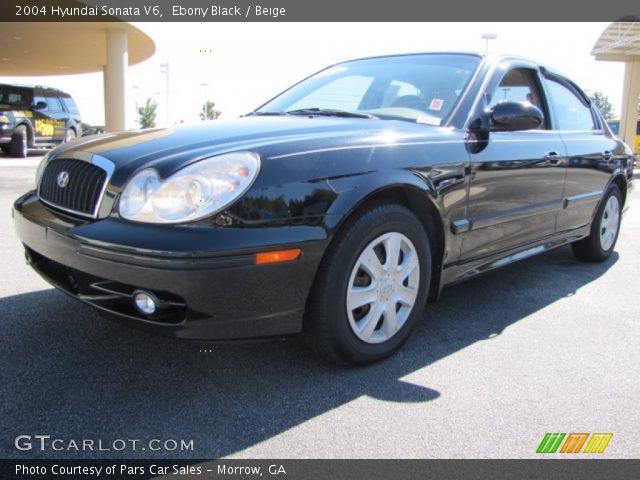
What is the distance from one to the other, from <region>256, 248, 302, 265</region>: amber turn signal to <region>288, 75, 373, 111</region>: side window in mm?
1448

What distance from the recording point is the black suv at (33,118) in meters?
14.6

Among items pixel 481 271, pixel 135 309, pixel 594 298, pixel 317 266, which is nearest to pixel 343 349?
pixel 317 266

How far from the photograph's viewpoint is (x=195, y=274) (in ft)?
6.63

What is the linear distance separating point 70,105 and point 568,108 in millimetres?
16514

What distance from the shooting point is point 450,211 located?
2861 millimetres

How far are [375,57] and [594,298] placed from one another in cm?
222

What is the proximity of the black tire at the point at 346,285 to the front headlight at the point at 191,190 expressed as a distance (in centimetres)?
48

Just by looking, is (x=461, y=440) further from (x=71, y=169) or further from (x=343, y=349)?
(x=71, y=169)

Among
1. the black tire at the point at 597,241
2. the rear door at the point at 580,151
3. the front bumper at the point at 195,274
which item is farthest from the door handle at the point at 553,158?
the front bumper at the point at 195,274

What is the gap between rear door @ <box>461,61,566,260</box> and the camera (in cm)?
306

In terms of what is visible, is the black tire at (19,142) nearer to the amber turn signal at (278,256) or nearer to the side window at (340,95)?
the side window at (340,95)

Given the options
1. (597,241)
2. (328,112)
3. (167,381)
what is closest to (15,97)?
(328,112)

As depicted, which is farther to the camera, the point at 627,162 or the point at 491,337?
the point at 627,162

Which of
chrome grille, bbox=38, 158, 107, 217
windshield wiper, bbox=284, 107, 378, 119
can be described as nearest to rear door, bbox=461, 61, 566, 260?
windshield wiper, bbox=284, 107, 378, 119
